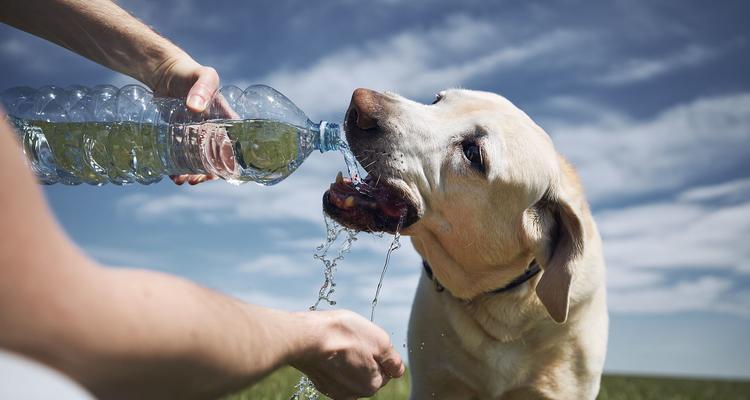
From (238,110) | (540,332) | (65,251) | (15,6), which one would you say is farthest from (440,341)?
(65,251)

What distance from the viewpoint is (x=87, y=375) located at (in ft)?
4.61

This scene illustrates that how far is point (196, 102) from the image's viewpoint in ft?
10.8

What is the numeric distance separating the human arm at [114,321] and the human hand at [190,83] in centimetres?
164

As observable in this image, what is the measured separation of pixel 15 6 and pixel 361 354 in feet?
8.59

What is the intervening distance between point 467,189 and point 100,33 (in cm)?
207

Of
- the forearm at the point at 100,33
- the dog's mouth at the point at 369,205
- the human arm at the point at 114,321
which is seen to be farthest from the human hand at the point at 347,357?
the forearm at the point at 100,33

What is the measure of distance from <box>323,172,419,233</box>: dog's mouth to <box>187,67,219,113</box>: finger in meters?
0.73

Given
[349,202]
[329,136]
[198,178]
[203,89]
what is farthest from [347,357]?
[198,178]

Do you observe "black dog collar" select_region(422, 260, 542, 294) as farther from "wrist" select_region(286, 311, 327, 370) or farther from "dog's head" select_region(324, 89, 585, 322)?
"wrist" select_region(286, 311, 327, 370)

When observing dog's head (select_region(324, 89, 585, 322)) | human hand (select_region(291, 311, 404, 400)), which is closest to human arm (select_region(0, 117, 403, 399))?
human hand (select_region(291, 311, 404, 400))

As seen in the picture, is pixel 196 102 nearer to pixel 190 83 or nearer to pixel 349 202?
pixel 190 83

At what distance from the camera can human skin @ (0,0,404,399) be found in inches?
49.1

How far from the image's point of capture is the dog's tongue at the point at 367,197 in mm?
3580

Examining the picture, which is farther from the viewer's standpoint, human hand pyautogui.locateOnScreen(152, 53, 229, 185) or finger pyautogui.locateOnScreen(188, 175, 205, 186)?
finger pyautogui.locateOnScreen(188, 175, 205, 186)
